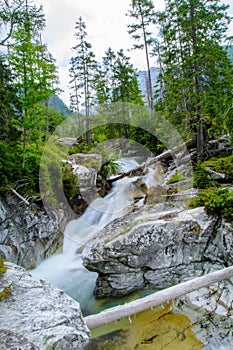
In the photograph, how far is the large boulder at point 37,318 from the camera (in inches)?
116

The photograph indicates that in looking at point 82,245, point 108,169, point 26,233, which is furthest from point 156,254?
point 108,169

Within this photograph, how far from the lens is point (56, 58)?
23.6 meters

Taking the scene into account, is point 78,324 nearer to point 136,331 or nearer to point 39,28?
point 136,331

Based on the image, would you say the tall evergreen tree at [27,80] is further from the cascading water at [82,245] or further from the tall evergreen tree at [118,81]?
the tall evergreen tree at [118,81]

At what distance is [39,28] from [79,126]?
887cm

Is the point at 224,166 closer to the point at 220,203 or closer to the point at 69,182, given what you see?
the point at 220,203

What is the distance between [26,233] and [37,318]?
227 inches

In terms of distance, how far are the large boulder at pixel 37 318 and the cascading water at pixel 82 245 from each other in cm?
301

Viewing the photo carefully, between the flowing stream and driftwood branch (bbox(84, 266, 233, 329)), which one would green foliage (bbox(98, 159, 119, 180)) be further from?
driftwood branch (bbox(84, 266, 233, 329))

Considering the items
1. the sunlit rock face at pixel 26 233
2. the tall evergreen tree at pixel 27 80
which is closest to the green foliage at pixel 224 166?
the sunlit rock face at pixel 26 233

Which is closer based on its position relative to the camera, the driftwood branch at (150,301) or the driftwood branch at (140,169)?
the driftwood branch at (150,301)

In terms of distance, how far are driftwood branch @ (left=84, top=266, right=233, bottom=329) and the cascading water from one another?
213 cm

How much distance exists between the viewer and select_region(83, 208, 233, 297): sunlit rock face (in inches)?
252

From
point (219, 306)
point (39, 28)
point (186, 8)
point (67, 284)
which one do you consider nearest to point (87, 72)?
point (39, 28)
